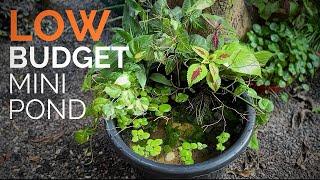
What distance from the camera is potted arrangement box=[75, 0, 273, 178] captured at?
1.46 metres

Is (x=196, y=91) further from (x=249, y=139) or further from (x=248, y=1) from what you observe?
(x=248, y=1)

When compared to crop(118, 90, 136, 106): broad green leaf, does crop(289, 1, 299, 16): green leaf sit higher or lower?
higher

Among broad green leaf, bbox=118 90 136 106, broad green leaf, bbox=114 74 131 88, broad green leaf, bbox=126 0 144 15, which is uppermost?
broad green leaf, bbox=126 0 144 15

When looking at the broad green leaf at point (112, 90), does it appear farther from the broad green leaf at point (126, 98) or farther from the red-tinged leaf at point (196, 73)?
the red-tinged leaf at point (196, 73)

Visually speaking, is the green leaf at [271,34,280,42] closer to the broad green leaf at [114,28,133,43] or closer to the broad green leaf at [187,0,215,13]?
the broad green leaf at [187,0,215,13]

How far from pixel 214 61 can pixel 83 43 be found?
3.15ft

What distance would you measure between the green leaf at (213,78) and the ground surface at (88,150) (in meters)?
0.53

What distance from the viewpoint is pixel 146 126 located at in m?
1.62

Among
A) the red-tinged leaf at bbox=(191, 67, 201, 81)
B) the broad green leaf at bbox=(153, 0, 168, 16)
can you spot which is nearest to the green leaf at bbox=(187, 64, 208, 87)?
the red-tinged leaf at bbox=(191, 67, 201, 81)

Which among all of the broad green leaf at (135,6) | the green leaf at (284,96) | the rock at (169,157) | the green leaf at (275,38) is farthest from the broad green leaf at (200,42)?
the green leaf at (284,96)

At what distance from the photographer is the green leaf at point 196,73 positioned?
143 cm

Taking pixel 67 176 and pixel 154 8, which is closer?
pixel 154 8

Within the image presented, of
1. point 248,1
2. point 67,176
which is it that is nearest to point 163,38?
point 248,1

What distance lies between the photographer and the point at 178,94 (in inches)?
62.2
